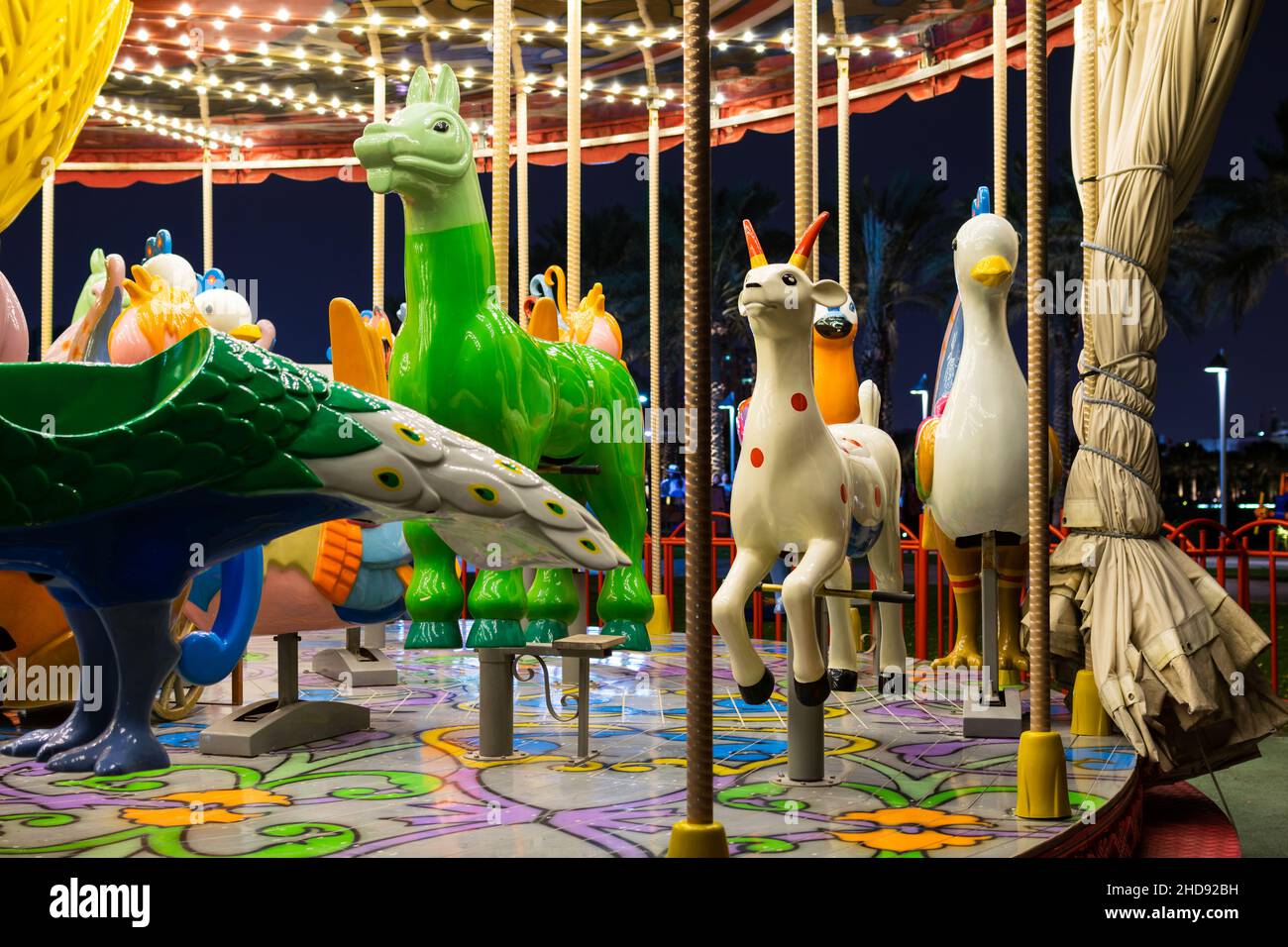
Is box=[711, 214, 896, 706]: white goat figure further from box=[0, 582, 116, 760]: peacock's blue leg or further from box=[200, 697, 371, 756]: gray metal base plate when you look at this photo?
box=[0, 582, 116, 760]: peacock's blue leg

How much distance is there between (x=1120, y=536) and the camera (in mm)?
4828

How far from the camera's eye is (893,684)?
5.66 metres

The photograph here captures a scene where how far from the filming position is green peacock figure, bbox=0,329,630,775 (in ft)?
12.3

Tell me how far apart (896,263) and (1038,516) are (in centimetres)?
1819

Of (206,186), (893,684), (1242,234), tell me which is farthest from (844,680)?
(1242,234)

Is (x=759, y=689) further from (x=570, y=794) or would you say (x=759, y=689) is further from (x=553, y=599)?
(x=553, y=599)

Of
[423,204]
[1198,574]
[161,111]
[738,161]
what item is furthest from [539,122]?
[738,161]

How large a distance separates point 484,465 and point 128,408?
3.87ft

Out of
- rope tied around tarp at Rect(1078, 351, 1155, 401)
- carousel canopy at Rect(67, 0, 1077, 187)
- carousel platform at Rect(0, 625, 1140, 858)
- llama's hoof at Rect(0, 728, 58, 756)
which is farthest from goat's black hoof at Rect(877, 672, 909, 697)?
carousel canopy at Rect(67, 0, 1077, 187)

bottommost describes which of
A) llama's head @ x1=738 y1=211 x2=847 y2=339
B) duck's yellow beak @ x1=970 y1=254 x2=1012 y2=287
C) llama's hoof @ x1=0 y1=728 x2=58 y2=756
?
llama's hoof @ x1=0 y1=728 x2=58 y2=756

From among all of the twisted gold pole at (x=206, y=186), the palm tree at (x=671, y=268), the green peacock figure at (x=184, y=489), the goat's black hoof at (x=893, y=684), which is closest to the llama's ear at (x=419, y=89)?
the green peacock figure at (x=184, y=489)

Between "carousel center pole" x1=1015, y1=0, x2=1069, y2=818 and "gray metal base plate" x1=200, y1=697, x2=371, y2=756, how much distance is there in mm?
2482

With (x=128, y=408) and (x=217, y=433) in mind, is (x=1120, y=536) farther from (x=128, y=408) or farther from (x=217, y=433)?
(x=128, y=408)

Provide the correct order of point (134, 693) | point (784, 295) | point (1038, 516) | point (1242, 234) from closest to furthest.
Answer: point (1038, 516) → point (784, 295) → point (134, 693) → point (1242, 234)
